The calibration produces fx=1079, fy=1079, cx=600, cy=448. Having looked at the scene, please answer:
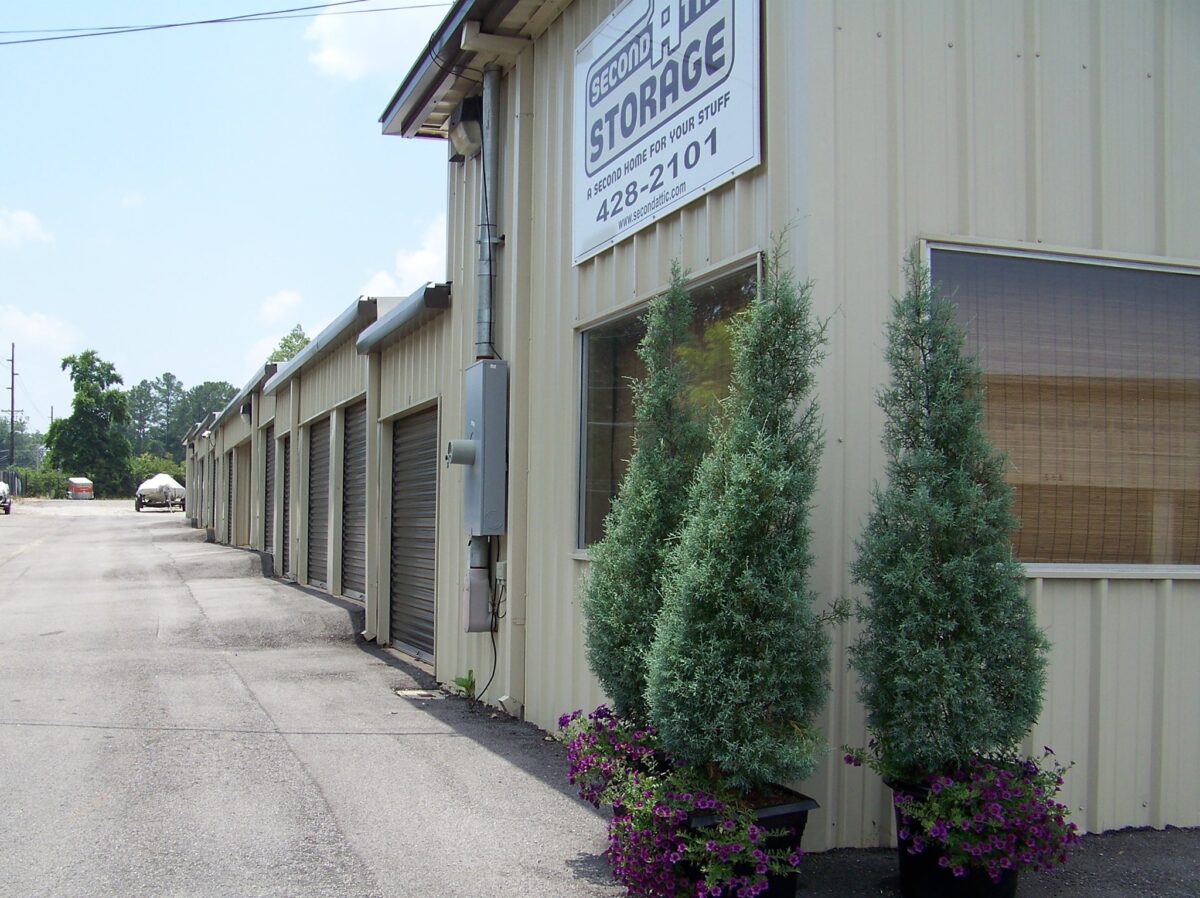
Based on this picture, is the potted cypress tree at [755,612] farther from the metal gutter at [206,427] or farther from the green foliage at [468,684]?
the metal gutter at [206,427]

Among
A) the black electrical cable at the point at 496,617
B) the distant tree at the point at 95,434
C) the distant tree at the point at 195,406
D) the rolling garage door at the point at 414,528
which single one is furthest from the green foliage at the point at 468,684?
the distant tree at the point at 195,406

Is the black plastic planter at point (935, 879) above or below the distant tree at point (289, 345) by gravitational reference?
below

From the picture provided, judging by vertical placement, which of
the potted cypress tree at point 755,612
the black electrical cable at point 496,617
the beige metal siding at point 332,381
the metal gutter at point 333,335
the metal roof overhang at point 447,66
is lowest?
the black electrical cable at point 496,617

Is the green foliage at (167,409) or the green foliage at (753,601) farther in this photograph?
the green foliage at (167,409)

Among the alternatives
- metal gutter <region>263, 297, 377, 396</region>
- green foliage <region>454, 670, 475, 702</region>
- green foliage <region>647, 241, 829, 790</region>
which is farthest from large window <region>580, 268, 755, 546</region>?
metal gutter <region>263, 297, 377, 396</region>

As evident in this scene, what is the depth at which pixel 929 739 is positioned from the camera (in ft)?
13.3

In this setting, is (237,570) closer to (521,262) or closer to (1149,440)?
(521,262)

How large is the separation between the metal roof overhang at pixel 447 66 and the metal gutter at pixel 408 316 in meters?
1.64

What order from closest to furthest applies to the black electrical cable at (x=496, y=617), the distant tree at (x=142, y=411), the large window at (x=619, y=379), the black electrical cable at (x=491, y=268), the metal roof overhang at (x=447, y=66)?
the large window at (x=619, y=379)
the metal roof overhang at (x=447, y=66)
the black electrical cable at (x=496, y=617)
the black electrical cable at (x=491, y=268)
the distant tree at (x=142, y=411)

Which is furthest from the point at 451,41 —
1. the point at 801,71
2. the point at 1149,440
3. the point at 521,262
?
the point at 1149,440

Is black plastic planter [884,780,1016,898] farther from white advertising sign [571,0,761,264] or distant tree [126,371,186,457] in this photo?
distant tree [126,371,186,457]

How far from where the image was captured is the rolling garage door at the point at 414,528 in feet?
35.2

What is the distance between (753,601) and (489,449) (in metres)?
4.35

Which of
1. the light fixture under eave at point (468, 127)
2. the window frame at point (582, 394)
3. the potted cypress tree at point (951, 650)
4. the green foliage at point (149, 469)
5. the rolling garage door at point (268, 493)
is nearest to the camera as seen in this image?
the potted cypress tree at point (951, 650)
